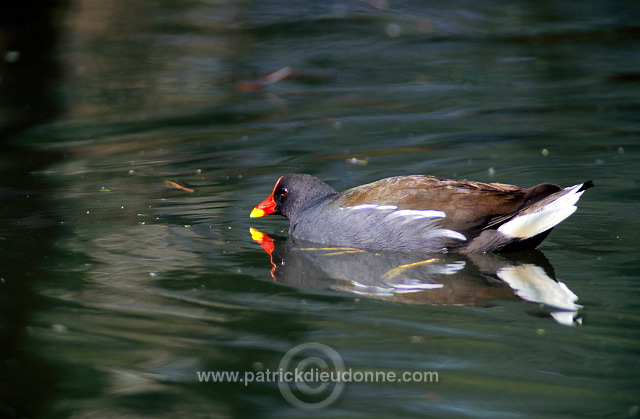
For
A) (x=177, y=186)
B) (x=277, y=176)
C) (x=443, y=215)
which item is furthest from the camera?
(x=277, y=176)

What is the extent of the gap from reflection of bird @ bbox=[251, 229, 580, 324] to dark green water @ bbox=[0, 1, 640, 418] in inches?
1.3

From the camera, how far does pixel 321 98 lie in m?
10.0

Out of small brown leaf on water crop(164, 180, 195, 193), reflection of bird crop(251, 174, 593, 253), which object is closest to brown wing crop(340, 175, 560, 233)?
reflection of bird crop(251, 174, 593, 253)

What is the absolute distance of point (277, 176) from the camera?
24.2ft

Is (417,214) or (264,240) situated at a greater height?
(417,214)

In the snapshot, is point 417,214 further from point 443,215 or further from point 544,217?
point 544,217

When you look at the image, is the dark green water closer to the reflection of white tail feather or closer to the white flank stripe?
the reflection of white tail feather

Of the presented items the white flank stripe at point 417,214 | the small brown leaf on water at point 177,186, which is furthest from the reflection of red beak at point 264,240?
the small brown leaf on water at point 177,186

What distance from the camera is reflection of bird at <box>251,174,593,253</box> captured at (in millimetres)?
5117

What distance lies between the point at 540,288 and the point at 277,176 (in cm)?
316

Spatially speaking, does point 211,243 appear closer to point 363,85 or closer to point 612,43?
point 363,85

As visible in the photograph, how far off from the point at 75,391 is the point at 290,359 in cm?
88

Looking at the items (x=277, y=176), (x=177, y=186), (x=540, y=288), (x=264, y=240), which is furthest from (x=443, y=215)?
(x=177, y=186)

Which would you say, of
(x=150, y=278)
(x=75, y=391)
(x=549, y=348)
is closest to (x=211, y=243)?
(x=150, y=278)
